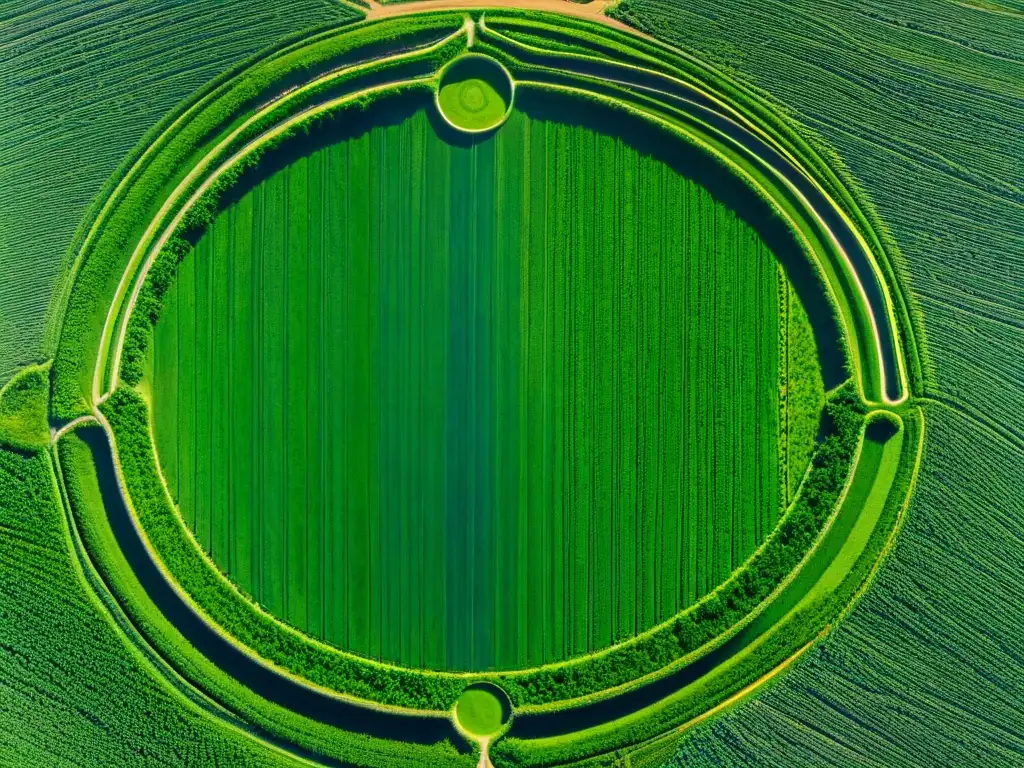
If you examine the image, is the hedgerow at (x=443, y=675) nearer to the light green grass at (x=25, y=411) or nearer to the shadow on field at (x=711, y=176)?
the light green grass at (x=25, y=411)

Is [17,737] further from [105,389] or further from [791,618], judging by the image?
[791,618]

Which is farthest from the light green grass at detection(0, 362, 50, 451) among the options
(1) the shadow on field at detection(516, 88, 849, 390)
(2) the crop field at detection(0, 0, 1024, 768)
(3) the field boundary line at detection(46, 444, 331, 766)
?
(1) the shadow on field at detection(516, 88, 849, 390)

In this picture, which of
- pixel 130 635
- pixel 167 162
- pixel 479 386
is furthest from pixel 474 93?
pixel 130 635

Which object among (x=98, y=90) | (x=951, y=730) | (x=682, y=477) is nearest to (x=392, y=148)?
(x=98, y=90)

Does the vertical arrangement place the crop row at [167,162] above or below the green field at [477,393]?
above

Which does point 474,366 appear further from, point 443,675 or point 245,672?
point 245,672

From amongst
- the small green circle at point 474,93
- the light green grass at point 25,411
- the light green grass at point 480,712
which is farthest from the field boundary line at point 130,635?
the small green circle at point 474,93
